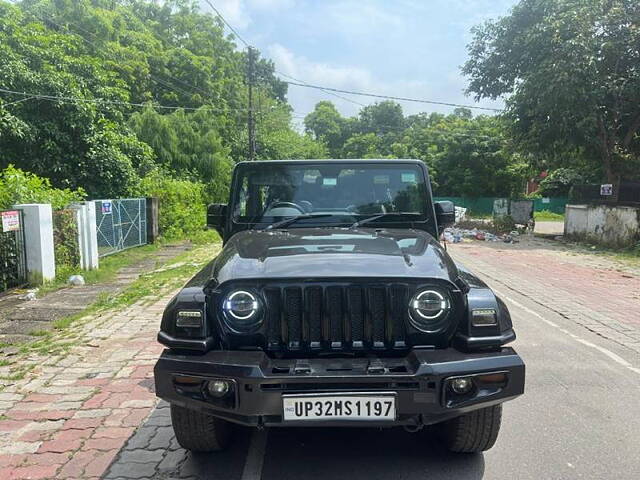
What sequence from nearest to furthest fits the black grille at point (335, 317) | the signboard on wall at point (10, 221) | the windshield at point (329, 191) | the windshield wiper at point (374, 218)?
the black grille at point (335, 317) → the windshield wiper at point (374, 218) → the windshield at point (329, 191) → the signboard on wall at point (10, 221)

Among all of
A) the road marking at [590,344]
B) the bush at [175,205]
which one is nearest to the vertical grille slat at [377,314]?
the road marking at [590,344]

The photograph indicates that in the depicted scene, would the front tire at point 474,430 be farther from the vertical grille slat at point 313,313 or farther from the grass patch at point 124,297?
the grass patch at point 124,297

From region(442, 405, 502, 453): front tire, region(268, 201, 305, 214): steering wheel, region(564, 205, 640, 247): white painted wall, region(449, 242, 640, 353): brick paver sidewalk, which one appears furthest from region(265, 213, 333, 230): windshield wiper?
region(564, 205, 640, 247): white painted wall

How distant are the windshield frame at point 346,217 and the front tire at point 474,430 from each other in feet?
5.36

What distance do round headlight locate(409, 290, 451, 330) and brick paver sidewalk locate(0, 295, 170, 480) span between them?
2.00m

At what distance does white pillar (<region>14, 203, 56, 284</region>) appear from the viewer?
873cm

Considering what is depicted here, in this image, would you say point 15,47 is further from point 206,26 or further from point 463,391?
point 206,26

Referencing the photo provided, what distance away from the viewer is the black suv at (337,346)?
255 centimetres

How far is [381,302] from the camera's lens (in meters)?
2.80

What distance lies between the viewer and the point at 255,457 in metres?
3.20

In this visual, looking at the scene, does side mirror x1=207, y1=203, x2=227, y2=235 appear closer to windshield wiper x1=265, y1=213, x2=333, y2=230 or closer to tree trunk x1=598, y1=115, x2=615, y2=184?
windshield wiper x1=265, y1=213, x2=333, y2=230

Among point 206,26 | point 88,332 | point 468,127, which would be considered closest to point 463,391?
point 88,332

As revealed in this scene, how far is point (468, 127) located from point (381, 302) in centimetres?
4225

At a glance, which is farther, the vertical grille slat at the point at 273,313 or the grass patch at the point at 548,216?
the grass patch at the point at 548,216
